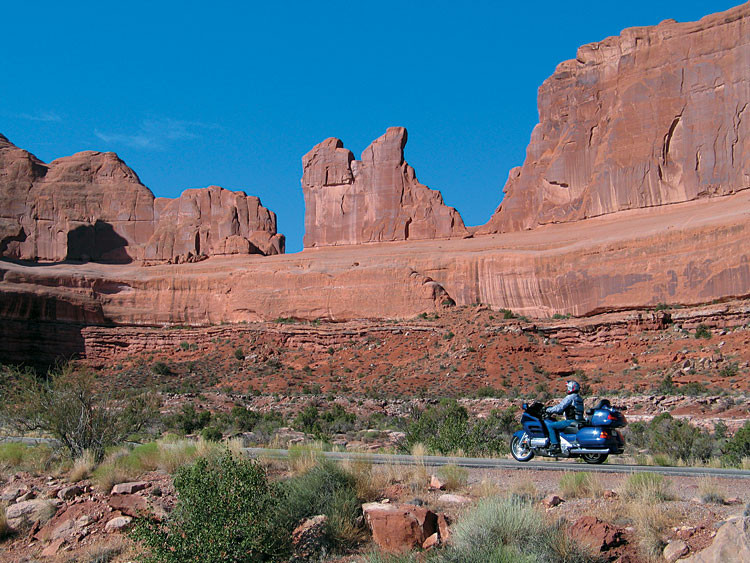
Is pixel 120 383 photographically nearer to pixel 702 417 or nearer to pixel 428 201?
pixel 428 201

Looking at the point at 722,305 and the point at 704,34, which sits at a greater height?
the point at 704,34

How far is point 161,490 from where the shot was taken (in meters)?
10.4

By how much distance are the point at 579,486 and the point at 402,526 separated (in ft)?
7.14

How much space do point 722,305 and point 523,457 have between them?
2971 centimetres

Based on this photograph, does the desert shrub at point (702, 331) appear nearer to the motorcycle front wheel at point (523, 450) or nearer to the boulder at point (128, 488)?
the motorcycle front wheel at point (523, 450)

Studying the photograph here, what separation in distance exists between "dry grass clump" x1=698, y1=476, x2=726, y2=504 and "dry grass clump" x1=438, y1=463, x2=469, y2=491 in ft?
8.94

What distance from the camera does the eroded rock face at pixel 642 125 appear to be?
155ft

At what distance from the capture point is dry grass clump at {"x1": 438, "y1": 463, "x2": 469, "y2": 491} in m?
9.25

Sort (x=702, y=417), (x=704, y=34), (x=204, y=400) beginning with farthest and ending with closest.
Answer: (x=704, y=34) → (x=204, y=400) → (x=702, y=417)

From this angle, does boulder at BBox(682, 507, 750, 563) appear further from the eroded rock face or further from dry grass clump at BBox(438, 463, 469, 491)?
the eroded rock face

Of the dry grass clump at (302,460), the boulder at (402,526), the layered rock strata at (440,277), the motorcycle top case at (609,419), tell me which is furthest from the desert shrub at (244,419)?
the layered rock strata at (440,277)

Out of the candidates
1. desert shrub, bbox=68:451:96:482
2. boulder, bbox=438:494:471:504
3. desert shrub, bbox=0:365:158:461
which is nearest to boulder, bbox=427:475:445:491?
boulder, bbox=438:494:471:504

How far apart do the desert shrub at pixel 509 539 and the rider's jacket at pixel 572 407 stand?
4017 millimetres

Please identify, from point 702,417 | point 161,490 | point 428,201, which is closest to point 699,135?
point 428,201
